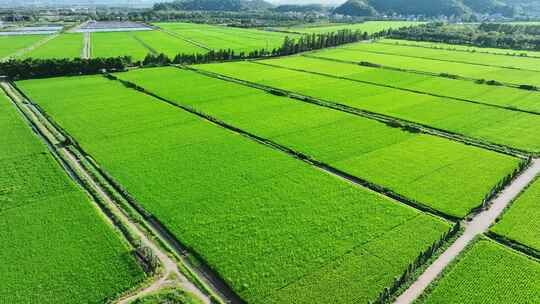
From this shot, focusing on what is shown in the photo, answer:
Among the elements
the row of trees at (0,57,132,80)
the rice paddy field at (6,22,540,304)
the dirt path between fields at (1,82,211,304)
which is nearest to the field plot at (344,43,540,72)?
the rice paddy field at (6,22,540,304)

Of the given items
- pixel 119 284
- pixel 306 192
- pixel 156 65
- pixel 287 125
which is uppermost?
pixel 156 65

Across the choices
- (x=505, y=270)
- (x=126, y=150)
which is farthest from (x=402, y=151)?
(x=126, y=150)

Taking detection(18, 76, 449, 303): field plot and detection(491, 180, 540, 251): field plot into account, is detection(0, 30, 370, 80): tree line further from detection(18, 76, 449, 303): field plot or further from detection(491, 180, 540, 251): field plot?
detection(491, 180, 540, 251): field plot

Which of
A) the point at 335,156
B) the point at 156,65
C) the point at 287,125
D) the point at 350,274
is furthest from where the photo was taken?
the point at 156,65

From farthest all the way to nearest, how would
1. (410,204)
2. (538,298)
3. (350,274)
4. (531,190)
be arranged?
(531,190) < (410,204) < (350,274) < (538,298)

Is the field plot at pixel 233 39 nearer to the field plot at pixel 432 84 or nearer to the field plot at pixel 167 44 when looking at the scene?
the field plot at pixel 167 44

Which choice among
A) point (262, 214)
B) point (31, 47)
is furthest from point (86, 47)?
point (262, 214)

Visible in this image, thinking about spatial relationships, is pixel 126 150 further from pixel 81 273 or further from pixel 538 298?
pixel 538 298
